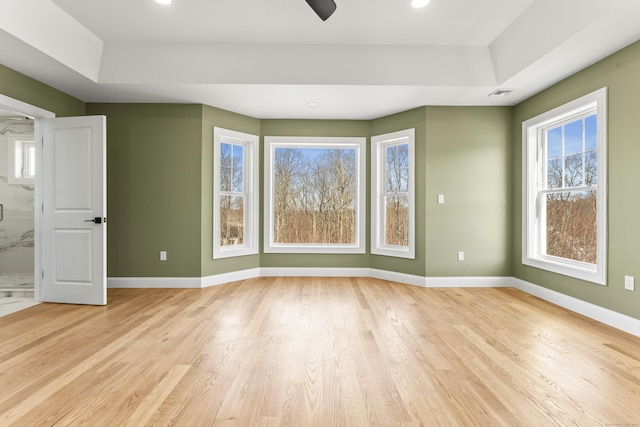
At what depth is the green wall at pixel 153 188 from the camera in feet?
15.4

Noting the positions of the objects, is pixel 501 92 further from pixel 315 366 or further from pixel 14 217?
pixel 14 217

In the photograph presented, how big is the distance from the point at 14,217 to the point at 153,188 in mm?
2705

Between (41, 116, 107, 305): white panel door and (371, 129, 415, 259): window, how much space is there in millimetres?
3564

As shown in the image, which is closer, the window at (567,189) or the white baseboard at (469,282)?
the window at (567,189)

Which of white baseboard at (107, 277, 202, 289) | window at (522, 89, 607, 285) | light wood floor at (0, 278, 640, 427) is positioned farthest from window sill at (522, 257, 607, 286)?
white baseboard at (107, 277, 202, 289)

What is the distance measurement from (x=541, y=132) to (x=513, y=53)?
133 cm

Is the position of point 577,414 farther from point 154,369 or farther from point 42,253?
point 42,253

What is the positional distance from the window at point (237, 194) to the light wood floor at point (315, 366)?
5.11ft

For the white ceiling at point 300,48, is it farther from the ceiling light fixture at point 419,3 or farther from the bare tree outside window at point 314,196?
A: the bare tree outside window at point 314,196

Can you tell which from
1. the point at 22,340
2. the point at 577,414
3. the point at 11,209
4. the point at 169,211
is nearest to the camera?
the point at 577,414

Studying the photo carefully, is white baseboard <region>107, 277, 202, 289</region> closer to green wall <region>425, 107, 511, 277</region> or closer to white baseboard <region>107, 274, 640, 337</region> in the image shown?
white baseboard <region>107, 274, 640, 337</region>

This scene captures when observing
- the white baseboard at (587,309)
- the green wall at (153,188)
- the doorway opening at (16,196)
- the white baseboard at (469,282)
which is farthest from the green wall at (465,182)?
the doorway opening at (16,196)

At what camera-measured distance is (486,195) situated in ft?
15.8

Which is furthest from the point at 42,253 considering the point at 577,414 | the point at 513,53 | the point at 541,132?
the point at 541,132
